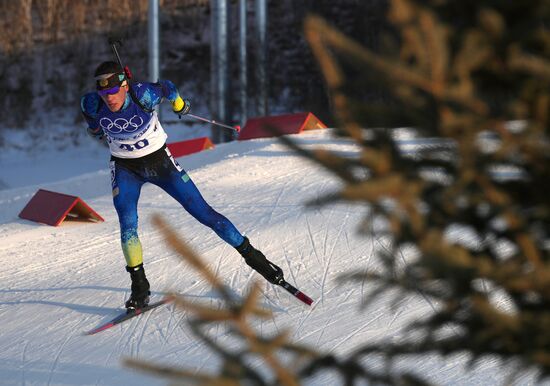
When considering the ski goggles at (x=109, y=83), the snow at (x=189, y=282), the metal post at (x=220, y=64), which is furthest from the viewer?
the metal post at (x=220, y=64)

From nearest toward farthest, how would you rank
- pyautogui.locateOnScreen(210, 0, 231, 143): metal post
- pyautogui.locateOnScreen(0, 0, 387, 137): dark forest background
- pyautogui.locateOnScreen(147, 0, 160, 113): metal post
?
1. pyautogui.locateOnScreen(147, 0, 160, 113): metal post
2. pyautogui.locateOnScreen(210, 0, 231, 143): metal post
3. pyautogui.locateOnScreen(0, 0, 387, 137): dark forest background

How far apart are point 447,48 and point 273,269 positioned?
4827 millimetres

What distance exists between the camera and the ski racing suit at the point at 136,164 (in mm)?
6344

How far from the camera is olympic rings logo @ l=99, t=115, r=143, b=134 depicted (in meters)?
6.36

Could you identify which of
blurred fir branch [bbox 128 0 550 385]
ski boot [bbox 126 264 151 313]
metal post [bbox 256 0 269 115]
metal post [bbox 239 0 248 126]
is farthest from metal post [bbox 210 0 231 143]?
blurred fir branch [bbox 128 0 550 385]

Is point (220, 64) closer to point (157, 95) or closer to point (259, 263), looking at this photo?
point (157, 95)

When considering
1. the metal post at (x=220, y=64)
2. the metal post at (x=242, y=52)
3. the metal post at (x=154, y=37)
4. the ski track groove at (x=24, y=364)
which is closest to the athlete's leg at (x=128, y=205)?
the ski track groove at (x=24, y=364)

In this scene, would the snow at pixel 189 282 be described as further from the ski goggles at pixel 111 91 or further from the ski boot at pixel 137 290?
the ski goggles at pixel 111 91

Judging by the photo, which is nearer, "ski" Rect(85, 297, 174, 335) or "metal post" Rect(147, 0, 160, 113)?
"ski" Rect(85, 297, 174, 335)

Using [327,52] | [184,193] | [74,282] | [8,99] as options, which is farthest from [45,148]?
[327,52]

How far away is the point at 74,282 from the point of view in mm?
7719

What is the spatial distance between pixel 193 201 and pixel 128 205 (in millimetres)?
460

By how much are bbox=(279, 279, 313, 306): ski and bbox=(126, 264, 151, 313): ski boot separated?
→ 1003 mm

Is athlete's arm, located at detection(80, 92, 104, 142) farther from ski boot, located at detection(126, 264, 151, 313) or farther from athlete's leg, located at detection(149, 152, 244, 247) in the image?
ski boot, located at detection(126, 264, 151, 313)
